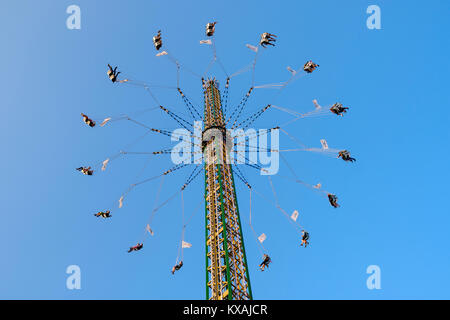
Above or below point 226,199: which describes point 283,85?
above

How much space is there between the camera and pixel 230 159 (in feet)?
132

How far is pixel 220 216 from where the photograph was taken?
115ft

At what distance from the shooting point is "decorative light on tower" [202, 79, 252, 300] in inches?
1154

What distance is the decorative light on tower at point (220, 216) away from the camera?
2931cm

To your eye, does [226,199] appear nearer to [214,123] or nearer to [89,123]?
[214,123]
